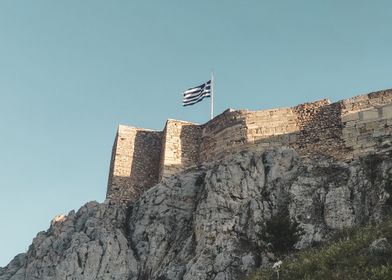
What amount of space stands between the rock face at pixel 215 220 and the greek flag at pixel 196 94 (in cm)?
618

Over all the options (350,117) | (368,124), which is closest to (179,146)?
(350,117)

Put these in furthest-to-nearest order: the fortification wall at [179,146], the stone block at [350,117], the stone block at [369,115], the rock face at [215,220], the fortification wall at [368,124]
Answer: the fortification wall at [179,146]
the stone block at [350,117]
the stone block at [369,115]
the fortification wall at [368,124]
the rock face at [215,220]

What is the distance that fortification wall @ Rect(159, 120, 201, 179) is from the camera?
1256 inches

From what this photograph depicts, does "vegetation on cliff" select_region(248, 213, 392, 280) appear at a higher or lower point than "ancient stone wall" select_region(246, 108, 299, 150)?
lower

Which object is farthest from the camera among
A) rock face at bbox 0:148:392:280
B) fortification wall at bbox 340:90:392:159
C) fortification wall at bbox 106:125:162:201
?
fortification wall at bbox 106:125:162:201

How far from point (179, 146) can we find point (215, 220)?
922 centimetres

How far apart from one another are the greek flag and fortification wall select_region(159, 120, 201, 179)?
1960mm

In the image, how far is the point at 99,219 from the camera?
1135 inches

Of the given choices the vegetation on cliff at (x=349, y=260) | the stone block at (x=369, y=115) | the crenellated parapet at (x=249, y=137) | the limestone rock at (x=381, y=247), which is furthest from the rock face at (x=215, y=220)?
the limestone rock at (x=381, y=247)

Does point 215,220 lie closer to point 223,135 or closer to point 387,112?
point 223,135

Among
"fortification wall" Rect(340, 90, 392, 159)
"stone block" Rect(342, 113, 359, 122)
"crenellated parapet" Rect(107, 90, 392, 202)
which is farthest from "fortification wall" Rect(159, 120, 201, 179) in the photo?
"fortification wall" Rect(340, 90, 392, 159)

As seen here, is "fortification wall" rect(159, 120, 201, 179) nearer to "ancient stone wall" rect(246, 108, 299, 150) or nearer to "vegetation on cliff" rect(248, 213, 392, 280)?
"ancient stone wall" rect(246, 108, 299, 150)

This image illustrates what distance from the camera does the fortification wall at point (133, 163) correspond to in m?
31.8

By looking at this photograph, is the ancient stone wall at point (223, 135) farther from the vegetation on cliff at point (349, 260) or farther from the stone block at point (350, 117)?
the vegetation on cliff at point (349, 260)
